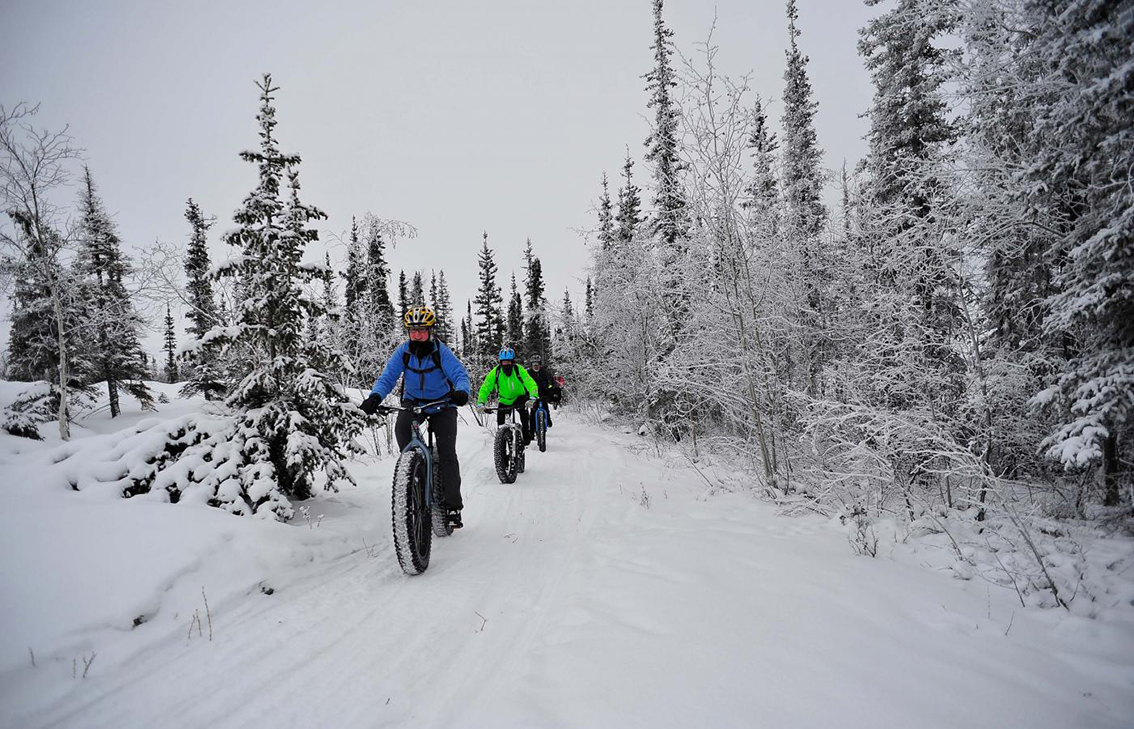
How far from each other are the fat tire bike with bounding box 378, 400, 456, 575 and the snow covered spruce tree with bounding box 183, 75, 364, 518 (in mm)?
1547

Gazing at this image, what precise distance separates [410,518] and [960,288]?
750 cm

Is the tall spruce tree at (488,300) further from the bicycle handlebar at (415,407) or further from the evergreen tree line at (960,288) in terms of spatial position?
the bicycle handlebar at (415,407)

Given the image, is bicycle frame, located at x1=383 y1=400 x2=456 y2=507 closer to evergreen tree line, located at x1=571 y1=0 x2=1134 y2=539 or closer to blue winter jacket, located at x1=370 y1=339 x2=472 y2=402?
blue winter jacket, located at x1=370 y1=339 x2=472 y2=402

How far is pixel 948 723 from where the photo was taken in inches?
86.8

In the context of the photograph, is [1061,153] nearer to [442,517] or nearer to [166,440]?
[442,517]

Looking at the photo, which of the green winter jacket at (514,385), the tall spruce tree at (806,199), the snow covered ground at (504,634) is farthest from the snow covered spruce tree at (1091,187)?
the green winter jacket at (514,385)

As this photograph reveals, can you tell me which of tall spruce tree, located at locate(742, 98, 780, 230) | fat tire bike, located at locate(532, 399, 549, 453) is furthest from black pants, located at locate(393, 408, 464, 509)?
fat tire bike, located at locate(532, 399, 549, 453)

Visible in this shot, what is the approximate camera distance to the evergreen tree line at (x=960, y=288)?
4.50m

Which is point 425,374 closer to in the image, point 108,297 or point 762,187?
point 762,187

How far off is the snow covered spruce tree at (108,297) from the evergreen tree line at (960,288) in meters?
27.8

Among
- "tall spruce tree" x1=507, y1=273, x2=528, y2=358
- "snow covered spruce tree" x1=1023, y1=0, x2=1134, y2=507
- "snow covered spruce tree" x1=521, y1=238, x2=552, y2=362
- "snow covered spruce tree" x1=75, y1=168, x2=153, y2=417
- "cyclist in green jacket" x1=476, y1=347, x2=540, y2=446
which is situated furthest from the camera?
"tall spruce tree" x1=507, y1=273, x2=528, y2=358

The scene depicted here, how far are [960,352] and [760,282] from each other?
293 centimetres

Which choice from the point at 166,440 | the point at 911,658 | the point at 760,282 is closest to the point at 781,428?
the point at 760,282

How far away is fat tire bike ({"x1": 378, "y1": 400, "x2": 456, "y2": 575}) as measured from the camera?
13.9 ft
